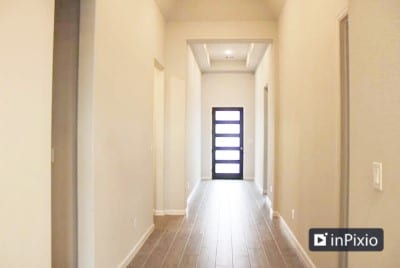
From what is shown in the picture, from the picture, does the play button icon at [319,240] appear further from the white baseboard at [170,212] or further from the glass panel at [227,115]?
the glass panel at [227,115]

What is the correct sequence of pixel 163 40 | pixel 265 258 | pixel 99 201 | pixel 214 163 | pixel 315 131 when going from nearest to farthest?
pixel 99 201 < pixel 315 131 < pixel 265 258 < pixel 163 40 < pixel 214 163

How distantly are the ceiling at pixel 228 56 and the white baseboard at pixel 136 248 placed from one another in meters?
3.87

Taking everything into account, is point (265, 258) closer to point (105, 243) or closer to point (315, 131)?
point (315, 131)

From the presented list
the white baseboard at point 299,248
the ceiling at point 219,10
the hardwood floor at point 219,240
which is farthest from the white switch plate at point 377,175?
the ceiling at point 219,10

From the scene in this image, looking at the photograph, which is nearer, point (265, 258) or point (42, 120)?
point (42, 120)

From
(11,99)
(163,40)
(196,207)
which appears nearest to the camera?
(11,99)

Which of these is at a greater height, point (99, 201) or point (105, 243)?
point (99, 201)

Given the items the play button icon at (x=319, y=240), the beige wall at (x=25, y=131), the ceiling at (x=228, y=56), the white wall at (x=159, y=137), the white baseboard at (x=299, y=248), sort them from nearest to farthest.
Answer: the beige wall at (x=25, y=131) < the play button icon at (x=319, y=240) < the white baseboard at (x=299, y=248) < the white wall at (x=159, y=137) < the ceiling at (x=228, y=56)

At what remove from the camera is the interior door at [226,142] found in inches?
440

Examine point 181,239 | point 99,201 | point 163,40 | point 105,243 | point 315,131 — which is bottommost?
point 181,239

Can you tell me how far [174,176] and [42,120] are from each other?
173 inches

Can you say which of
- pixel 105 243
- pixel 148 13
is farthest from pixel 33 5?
pixel 148 13

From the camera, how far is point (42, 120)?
194 cm

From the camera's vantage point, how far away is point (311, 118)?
3.66 metres
